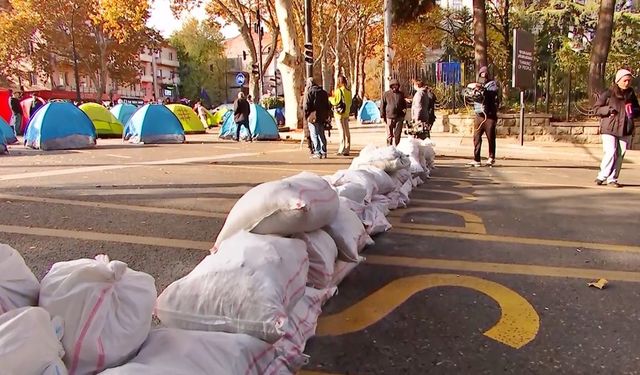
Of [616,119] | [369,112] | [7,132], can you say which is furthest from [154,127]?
[369,112]

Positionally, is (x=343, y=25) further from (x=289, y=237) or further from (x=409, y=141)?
(x=289, y=237)

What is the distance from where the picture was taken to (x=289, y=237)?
2904 mm

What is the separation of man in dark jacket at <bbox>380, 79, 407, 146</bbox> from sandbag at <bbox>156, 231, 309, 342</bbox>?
900 cm

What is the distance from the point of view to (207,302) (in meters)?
2.16

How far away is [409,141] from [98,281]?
6.49 meters

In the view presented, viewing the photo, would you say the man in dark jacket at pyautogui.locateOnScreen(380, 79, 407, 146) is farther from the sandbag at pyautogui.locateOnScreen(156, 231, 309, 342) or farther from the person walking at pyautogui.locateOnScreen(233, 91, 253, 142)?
the sandbag at pyautogui.locateOnScreen(156, 231, 309, 342)

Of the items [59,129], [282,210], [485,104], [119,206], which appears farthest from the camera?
[59,129]

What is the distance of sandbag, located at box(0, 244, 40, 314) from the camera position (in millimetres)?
1691

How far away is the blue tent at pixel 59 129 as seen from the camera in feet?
41.3

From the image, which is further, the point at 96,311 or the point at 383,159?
the point at 383,159

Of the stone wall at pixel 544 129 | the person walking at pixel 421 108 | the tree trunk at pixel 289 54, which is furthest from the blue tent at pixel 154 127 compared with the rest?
the stone wall at pixel 544 129

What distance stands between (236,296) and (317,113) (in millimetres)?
8596

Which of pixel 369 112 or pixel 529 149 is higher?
pixel 369 112

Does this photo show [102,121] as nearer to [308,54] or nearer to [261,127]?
[261,127]
